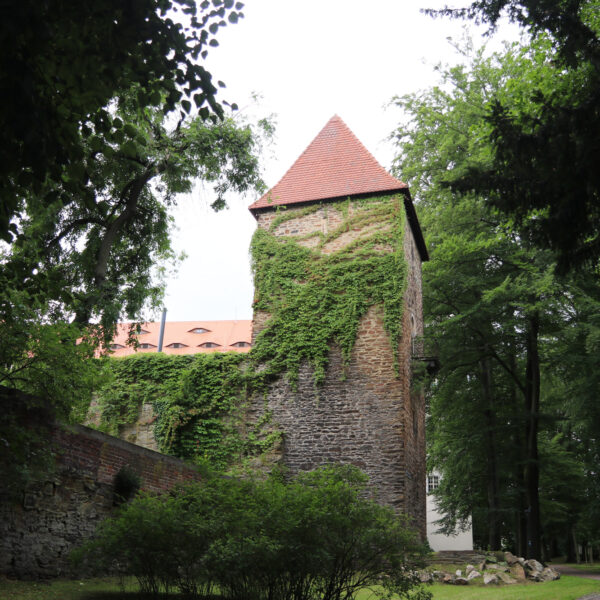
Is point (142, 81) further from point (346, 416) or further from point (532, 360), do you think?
point (532, 360)

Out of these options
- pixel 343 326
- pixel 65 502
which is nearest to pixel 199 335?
pixel 343 326

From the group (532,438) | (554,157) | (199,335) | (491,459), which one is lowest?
(491,459)

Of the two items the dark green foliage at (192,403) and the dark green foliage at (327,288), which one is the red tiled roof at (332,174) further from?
the dark green foliage at (192,403)

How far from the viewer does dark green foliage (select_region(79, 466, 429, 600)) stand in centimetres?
693

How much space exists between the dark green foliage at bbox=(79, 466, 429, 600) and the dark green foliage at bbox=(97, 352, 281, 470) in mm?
7232

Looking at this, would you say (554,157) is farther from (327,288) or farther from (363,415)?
(327,288)

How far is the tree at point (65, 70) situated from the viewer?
12.8 feet

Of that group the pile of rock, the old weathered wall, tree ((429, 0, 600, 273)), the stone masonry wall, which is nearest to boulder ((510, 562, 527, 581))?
the pile of rock

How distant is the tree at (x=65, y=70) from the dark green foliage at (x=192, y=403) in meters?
11.1

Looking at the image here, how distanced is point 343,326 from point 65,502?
25.7 ft

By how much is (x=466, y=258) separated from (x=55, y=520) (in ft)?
43.2

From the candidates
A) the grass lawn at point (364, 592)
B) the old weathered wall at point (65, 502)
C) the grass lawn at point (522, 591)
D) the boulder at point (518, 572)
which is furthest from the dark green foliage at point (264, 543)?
the boulder at point (518, 572)

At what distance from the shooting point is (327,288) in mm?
15828

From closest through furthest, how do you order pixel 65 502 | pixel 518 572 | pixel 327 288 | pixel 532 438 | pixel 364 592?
pixel 65 502, pixel 364 592, pixel 518 572, pixel 327 288, pixel 532 438
